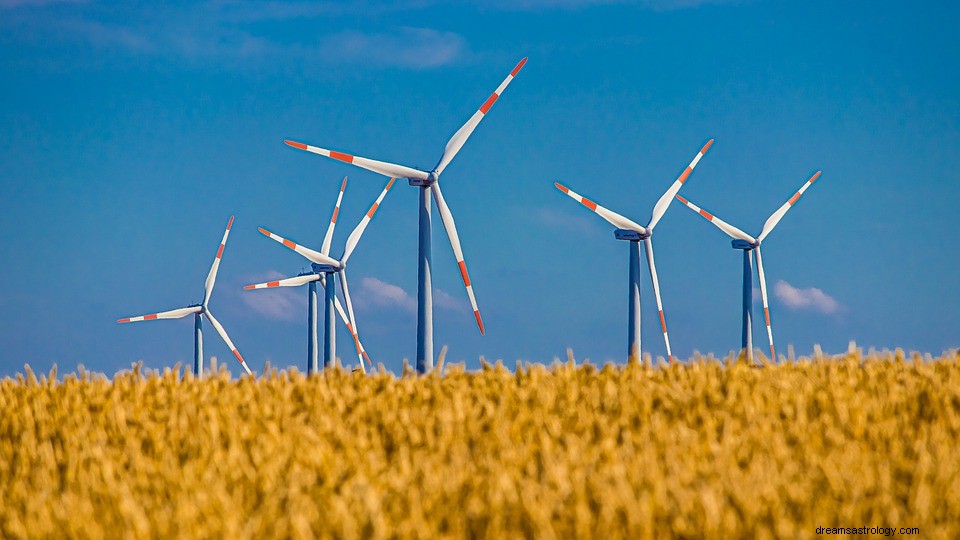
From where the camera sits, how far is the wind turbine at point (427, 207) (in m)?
22.9

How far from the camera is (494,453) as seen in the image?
9.95m

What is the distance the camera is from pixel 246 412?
475 inches

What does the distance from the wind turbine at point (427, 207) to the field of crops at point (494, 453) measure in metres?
8.54

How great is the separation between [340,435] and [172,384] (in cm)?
462

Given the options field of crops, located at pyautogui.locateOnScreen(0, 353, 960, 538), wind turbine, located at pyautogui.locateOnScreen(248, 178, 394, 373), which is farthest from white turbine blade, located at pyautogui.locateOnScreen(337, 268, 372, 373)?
field of crops, located at pyautogui.locateOnScreen(0, 353, 960, 538)

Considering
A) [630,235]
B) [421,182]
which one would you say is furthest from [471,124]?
[630,235]

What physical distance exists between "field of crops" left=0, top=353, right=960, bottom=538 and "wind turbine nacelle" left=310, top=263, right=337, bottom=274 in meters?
24.4

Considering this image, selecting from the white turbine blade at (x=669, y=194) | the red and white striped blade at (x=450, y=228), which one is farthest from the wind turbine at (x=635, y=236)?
the red and white striped blade at (x=450, y=228)

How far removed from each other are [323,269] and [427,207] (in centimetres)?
1568

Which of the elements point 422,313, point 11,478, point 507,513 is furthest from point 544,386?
point 422,313

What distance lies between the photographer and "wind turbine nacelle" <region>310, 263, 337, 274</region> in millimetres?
39344

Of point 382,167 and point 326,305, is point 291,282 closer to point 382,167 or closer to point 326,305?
point 326,305

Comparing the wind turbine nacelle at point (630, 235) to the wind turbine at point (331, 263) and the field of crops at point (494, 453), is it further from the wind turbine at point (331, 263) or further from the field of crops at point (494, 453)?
the field of crops at point (494, 453)

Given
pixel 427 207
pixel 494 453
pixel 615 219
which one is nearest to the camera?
pixel 494 453
